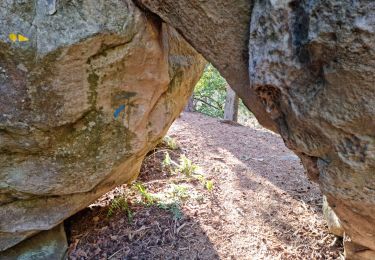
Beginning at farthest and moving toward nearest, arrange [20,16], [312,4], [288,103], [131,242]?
[131,242], [20,16], [288,103], [312,4]

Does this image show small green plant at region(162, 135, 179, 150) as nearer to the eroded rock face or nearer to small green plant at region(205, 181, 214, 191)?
small green plant at region(205, 181, 214, 191)

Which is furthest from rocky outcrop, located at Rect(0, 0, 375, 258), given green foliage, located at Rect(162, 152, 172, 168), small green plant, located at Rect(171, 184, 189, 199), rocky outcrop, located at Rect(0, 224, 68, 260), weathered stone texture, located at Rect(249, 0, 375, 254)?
green foliage, located at Rect(162, 152, 172, 168)

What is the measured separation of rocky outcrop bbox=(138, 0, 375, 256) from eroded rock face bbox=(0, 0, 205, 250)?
45 cm

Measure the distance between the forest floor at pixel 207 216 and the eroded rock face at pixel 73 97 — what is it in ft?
2.30

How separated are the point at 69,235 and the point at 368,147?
3.37 meters

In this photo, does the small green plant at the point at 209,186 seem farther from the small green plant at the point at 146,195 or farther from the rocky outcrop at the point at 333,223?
the rocky outcrop at the point at 333,223

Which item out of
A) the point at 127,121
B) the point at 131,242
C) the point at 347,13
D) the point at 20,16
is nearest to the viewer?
the point at 347,13

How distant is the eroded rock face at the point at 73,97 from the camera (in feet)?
7.04

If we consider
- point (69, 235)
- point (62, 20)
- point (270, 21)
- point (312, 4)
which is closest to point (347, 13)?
point (312, 4)

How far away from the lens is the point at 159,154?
5520 millimetres

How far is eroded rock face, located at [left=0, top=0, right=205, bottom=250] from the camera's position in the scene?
214 centimetres

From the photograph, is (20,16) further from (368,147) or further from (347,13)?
(368,147)

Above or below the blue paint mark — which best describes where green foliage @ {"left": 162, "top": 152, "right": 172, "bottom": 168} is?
below

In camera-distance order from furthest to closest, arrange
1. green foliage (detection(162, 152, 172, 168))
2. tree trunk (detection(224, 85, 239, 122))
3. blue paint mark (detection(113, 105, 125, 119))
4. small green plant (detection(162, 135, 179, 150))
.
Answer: tree trunk (detection(224, 85, 239, 122))
small green plant (detection(162, 135, 179, 150))
green foliage (detection(162, 152, 172, 168))
blue paint mark (detection(113, 105, 125, 119))
